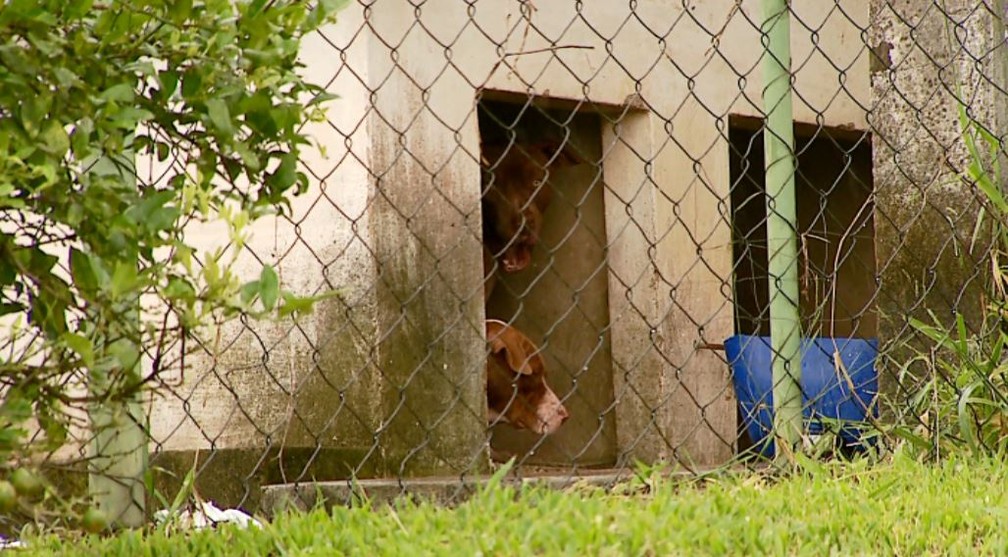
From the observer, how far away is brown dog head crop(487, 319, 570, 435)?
523 cm

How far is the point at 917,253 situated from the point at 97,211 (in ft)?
8.06

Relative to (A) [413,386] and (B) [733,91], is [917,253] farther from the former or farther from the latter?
(B) [733,91]

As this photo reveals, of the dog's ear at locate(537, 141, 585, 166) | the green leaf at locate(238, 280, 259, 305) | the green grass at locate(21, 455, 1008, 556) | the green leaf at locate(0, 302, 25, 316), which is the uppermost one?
the dog's ear at locate(537, 141, 585, 166)

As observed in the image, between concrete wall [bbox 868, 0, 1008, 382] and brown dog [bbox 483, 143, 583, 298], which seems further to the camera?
brown dog [bbox 483, 143, 583, 298]

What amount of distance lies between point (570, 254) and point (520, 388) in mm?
880

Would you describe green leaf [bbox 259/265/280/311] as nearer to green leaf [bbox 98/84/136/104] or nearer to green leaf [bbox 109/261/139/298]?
green leaf [bbox 109/261/139/298]

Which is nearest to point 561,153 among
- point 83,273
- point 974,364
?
point 974,364

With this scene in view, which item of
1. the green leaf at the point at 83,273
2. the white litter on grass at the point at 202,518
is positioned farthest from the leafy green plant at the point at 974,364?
the green leaf at the point at 83,273

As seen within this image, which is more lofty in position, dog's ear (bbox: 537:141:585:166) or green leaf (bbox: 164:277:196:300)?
dog's ear (bbox: 537:141:585:166)

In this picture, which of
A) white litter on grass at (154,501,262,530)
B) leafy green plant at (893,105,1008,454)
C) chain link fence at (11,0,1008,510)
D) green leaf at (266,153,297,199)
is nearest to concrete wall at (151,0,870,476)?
chain link fence at (11,0,1008,510)

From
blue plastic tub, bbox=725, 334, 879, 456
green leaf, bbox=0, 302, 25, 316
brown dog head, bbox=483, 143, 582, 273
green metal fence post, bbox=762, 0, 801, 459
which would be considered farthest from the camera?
brown dog head, bbox=483, 143, 582, 273

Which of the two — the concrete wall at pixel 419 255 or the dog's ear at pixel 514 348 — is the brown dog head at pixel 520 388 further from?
the concrete wall at pixel 419 255

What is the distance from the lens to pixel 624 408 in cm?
580

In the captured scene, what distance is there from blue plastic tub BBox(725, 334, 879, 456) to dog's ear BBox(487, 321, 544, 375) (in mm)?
749
